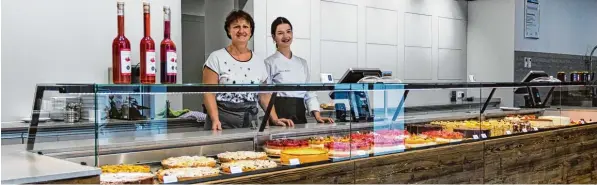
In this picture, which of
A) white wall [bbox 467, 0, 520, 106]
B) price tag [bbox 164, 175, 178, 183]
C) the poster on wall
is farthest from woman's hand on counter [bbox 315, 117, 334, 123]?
the poster on wall

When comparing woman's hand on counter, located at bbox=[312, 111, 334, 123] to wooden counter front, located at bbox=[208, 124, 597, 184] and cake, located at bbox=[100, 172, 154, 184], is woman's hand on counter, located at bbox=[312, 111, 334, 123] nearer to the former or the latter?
wooden counter front, located at bbox=[208, 124, 597, 184]

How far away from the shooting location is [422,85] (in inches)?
122

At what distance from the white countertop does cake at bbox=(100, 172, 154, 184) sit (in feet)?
0.62

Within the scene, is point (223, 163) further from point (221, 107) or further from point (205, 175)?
point (221, 107)

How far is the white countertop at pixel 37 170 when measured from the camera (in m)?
1.55

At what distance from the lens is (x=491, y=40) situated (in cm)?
826

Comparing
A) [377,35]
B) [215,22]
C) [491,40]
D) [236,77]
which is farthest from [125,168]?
[491,40]

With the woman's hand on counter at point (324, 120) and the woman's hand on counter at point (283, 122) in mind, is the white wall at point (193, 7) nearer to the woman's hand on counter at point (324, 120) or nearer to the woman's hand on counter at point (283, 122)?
the woman's hand on counter at point (324, 120)

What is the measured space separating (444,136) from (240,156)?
1365mm

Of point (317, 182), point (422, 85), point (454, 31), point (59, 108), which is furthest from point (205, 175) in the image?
point (454, 31)

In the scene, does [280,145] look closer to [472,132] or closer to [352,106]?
[352,106]

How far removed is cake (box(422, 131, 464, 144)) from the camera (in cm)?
317

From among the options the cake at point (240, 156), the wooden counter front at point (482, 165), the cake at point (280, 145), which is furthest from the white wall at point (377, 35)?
the cake at point (240, 156)

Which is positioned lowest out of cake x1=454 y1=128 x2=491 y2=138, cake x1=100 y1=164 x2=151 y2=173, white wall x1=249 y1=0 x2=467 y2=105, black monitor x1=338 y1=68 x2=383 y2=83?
cake x1=100 y1=164 x2=151 y2=173
